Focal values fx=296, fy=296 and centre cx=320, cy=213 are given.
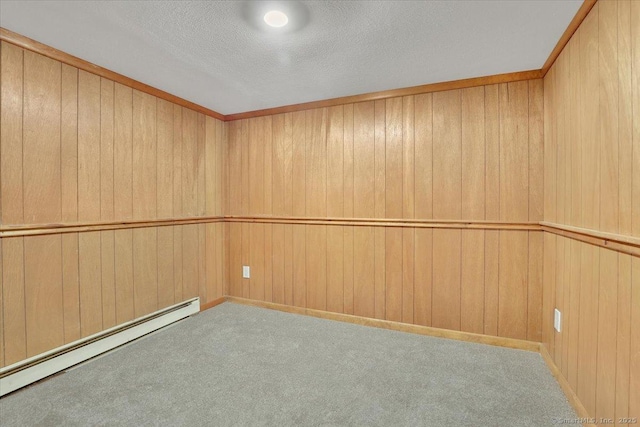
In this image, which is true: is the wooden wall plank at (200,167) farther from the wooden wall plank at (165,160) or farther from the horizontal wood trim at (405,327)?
the horizontal wood trim at (405,327)

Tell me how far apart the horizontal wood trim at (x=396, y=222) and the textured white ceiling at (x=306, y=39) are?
1109 millimetres

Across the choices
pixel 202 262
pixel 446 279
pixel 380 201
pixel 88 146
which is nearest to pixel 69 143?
pixel 88 146

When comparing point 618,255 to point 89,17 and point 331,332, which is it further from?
point 89,17

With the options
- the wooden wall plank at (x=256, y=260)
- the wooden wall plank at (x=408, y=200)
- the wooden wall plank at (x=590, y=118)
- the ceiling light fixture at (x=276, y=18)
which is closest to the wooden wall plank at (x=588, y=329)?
the wooden wall plank at (x=590, y=118)

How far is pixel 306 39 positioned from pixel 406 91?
1089 millimetres

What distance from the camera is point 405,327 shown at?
2502 millimetres

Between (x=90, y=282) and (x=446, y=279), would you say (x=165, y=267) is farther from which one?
(x=446, y=279)

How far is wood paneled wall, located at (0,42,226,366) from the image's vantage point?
171cm

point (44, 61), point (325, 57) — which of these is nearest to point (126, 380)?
point (44, 61)

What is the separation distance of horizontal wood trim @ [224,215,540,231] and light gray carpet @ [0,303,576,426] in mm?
897

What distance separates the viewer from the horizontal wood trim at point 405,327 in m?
2.18

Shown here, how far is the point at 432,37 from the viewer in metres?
1.70

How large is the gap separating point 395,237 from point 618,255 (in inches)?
58.6

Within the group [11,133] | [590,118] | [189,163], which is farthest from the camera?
[189,163]
